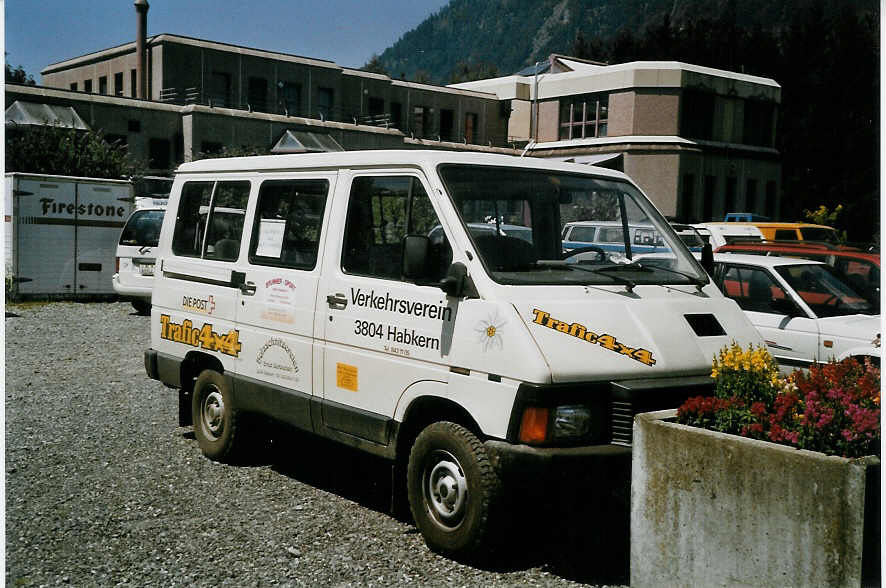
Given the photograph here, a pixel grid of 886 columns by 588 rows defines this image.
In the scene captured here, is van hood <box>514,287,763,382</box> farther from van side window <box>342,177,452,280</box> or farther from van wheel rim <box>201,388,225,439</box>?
van wheel rim <box>201,388,225,439</box>

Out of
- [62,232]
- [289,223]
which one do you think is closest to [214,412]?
[289,223]

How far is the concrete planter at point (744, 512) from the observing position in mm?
4293

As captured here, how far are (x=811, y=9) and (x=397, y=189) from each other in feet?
202

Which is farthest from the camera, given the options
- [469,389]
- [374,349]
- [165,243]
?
[165,243]

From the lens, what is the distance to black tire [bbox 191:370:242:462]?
24.9ft

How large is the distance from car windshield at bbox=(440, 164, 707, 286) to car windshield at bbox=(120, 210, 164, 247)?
12758 mm

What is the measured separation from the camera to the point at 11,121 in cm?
4044

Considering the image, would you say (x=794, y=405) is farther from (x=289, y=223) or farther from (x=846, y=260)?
(x=846, y=260)

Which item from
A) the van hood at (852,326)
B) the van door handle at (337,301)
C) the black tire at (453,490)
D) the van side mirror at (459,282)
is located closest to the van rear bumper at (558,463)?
the black tire at (453,490)

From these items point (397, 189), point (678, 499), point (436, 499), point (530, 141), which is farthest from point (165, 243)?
point (530, 141)

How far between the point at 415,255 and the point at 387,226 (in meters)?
0.75

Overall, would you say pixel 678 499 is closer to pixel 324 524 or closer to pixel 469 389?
pixel 469 389

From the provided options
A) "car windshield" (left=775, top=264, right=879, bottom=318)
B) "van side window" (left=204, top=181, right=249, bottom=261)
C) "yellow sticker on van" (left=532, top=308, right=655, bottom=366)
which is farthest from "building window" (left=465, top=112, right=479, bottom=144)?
"yellow sticker on van" (left=532, top=308, right=655, bottom=366)

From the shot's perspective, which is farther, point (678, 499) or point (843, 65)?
point (843, 65)
